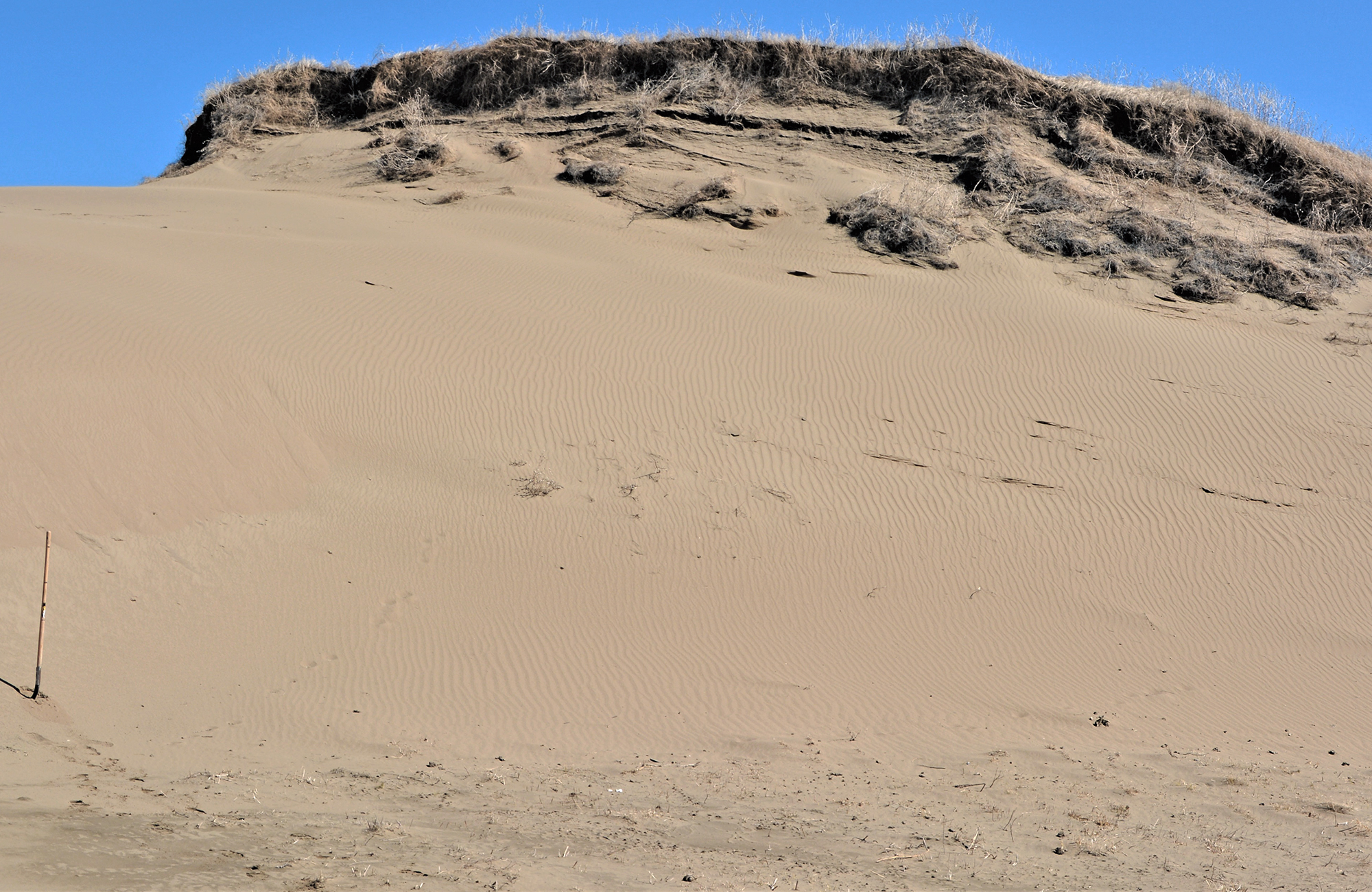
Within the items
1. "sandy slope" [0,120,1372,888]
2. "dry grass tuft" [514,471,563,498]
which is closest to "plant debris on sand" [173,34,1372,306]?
"sandy slope" [0,120,1372,888]

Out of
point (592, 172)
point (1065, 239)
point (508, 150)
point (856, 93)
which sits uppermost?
point (856, 93)

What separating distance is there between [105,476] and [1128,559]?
370 inches

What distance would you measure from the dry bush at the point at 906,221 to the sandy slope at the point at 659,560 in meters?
0.44

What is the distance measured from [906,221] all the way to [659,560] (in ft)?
28.5

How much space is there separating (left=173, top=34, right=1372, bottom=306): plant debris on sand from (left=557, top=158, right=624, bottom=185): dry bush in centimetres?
4

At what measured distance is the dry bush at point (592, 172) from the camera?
17.4 m

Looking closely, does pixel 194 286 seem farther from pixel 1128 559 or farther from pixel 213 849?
pixel 1128 559

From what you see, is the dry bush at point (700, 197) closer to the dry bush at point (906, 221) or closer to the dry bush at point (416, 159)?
the dry bush at point (906, 221)

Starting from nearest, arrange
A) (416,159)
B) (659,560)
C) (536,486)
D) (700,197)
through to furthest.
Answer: (659,560), (536,486), (700,197), (416,159)

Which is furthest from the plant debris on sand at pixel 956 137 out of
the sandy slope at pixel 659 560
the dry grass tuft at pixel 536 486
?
the dry grass tuft at pixel 536 486

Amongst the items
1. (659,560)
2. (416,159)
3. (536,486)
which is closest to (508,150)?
(416,159)

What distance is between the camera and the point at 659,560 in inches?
379

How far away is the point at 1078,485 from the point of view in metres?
11.2

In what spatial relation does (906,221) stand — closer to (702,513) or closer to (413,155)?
(702,513)
